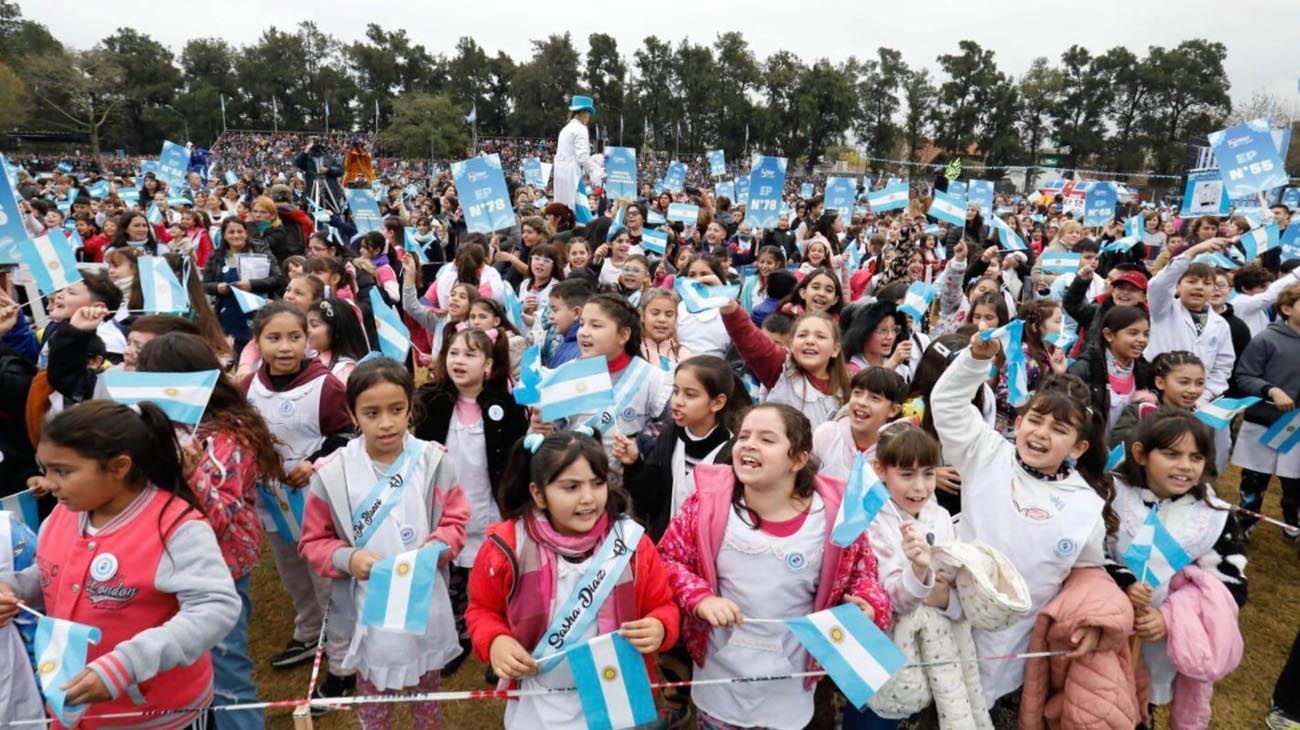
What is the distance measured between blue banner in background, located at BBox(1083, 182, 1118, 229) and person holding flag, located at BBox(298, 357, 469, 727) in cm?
1057

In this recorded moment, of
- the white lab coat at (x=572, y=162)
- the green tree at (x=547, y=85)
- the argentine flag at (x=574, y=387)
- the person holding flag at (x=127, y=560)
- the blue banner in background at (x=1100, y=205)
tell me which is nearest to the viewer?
the person holding flag at (x=127, y=560)

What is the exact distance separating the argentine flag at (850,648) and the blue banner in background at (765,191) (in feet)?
21.7

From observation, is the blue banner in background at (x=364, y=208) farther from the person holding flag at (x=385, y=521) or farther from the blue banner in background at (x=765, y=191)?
the person holding flag at (x=385, y=521)

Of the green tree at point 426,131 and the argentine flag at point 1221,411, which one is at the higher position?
the green tree at point 426,131

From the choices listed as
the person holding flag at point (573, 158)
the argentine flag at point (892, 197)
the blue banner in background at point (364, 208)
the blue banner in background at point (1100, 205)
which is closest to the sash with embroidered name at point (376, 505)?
the blue banner in background at point (364, 208)

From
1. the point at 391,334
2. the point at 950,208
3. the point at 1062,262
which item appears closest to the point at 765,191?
the point at 950,208

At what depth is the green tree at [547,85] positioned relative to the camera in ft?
176

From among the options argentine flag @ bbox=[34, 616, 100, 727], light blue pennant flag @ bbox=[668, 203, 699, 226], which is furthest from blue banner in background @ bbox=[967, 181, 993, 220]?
argentine flag @ bbox=[34, 616, 100, 727]

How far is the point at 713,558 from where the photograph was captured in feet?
7.36

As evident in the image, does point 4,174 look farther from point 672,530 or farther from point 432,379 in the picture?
point 672,530

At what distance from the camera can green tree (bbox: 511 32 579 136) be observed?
176 ft

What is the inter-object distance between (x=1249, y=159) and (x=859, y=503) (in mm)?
7625

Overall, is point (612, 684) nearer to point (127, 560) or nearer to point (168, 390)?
point (127, 560)

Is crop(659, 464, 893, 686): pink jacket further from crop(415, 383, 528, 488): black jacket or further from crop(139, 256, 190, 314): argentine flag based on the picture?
crop(139, 256, 190, 314): argentine flag
